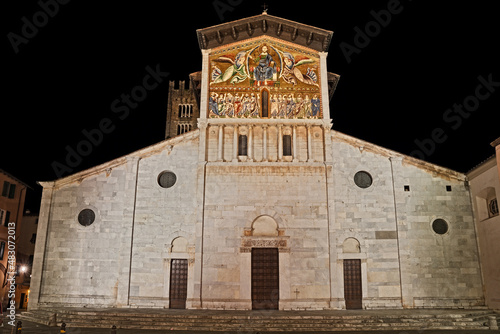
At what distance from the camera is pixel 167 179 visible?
21844 mm

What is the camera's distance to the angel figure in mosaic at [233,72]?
22.8m

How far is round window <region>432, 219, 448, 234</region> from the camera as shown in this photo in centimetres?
2117

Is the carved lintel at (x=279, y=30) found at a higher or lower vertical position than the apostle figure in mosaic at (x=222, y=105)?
higher

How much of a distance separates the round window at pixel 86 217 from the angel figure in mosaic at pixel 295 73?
12055 mm

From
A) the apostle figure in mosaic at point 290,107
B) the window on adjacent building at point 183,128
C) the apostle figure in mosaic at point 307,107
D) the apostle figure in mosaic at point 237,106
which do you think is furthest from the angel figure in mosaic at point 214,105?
the window on adjacent building at point 183,128

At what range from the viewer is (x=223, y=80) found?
2280 centimetres

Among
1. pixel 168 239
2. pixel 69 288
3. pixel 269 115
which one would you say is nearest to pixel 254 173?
pixel 269 115

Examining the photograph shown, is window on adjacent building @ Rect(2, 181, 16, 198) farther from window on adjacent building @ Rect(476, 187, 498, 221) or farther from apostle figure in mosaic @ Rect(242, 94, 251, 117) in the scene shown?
window on adjacent building @ Rect(476, 187, 498, 221)

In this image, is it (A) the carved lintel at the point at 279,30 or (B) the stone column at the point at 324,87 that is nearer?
(B) the stone column at the point at 324,87

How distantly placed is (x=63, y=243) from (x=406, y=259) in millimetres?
16592

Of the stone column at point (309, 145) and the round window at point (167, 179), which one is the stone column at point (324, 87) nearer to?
the stone column at point (309, 145)

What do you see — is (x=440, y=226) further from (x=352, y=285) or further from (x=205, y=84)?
(x=205, y=84)

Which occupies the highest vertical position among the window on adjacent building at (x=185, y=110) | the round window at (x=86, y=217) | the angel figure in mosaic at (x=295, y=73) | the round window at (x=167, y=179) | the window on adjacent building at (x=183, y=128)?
the window on adjacent building at (x=185, y=110)

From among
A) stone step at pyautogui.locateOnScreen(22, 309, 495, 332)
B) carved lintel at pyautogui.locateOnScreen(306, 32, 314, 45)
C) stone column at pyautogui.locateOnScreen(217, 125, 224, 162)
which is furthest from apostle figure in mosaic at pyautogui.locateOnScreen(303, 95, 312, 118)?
stone step at pyautogui.locateOnScreen(22, 309, 495, 332)
